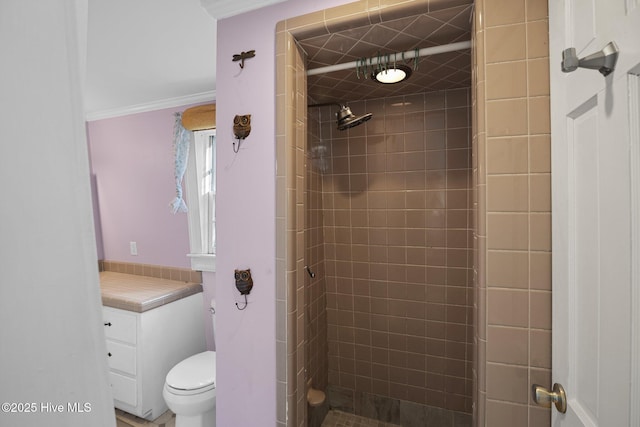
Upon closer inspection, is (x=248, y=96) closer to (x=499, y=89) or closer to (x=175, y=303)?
(x=499, y=89)

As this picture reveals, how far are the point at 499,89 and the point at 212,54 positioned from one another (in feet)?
5.15

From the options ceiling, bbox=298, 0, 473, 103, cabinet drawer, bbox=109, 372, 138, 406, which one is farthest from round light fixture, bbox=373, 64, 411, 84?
cabinet drawer, bbox=109, 372, 138, 406

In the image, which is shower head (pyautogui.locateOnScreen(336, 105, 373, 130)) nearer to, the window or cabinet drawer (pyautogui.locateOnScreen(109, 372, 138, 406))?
the window

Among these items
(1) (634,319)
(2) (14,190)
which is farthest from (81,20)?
(1) (634,319)

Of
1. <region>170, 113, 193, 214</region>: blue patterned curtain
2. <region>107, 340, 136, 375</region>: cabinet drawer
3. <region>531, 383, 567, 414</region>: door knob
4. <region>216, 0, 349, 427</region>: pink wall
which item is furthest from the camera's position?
<region>170, 113, 193, 214</region>: blue patterned curtain

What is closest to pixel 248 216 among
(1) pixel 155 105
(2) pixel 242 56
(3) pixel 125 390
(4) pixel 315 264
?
(2) pixel 242 56

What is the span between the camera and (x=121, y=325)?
1812 millimetres

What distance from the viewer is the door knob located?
0.70m

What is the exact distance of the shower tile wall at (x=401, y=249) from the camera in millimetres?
1666

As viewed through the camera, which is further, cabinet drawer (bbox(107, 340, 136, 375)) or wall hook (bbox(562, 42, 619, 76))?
cabinet drawer (bbox(107, 340, 136, 375))

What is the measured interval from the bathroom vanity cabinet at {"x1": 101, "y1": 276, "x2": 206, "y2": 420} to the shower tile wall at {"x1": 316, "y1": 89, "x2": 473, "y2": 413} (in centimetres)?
115

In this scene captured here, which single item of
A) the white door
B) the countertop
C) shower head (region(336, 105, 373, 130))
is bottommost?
the countertop

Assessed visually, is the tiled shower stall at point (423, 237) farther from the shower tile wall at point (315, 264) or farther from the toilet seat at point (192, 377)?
the toilet seat at point (192, 377)

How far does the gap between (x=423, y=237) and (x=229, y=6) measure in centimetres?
156
